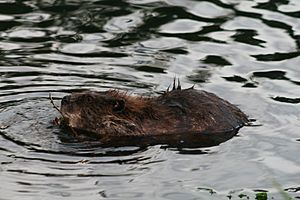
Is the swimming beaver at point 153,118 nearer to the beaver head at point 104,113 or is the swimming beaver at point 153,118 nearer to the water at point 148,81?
the beaver head at point 104,113

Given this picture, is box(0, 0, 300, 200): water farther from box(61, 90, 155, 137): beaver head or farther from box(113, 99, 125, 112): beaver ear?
box(113, 99, 125, 112): beaver ear

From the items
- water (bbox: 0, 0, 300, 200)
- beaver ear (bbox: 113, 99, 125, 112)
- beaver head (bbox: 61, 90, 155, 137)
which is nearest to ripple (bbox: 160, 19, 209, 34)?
water (bbox: 0, 0, 300, 200)

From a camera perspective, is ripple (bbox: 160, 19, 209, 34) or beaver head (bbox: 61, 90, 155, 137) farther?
ripple (bbox: 160, 19, 209, 34)

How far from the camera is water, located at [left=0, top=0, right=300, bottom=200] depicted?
6930 mm

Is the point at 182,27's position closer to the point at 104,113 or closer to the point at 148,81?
the point at 148,81

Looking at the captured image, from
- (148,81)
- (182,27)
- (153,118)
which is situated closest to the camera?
(153,118)

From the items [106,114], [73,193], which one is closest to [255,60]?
[106,114]

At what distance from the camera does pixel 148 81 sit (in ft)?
30.8

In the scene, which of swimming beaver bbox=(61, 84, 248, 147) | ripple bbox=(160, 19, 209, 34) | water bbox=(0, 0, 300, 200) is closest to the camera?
water bbox=(0, 0, 300, 200)

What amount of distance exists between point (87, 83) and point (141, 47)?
148cm

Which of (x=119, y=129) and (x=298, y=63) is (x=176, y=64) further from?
(x=119, y=129)

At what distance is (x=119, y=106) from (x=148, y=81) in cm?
137

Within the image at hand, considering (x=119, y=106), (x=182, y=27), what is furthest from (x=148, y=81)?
(x=182, y=27)

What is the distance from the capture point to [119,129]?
8.04m
